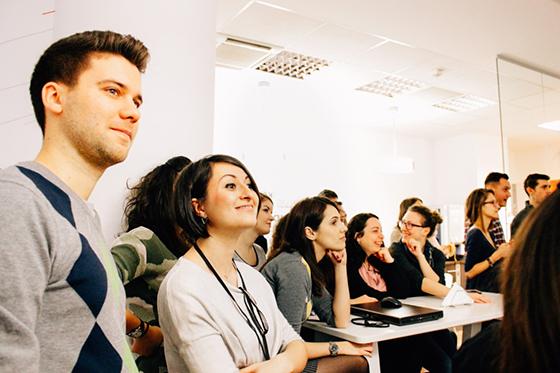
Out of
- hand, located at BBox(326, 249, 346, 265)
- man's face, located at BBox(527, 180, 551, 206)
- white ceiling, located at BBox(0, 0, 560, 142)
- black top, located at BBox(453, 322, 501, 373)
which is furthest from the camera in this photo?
man's face, located at BBox(527, 180, 551, 206)

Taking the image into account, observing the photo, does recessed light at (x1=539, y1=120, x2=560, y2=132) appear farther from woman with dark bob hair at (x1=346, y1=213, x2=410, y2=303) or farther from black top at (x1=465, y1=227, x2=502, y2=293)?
woman with dark bob hair at (x1=346, y1=213, x2=410, y2=303)

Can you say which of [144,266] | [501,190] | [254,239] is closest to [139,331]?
[144,266]

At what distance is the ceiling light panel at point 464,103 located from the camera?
543cm

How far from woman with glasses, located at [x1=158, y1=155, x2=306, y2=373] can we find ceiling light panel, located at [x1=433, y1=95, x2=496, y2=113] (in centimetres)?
471

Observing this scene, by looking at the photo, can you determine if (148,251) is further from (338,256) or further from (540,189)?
(540,189)

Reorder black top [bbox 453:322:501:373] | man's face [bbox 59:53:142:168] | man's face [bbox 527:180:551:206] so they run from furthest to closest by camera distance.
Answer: man's face [bbox 527:180:551:206] < man's face [bbox 59:53:142:168] < black top [bbox 453:322:501:373]

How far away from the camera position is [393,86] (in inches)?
197

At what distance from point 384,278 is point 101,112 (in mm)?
2418

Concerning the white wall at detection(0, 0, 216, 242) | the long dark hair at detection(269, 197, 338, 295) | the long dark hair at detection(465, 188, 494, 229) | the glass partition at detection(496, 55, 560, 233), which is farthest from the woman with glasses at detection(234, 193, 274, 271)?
the glass partition at detection(496, 55, 560, 233)

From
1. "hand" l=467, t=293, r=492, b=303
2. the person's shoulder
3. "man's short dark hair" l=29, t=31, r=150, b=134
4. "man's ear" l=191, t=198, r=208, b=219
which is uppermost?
"man's short dark hair" l=29, t=31, r=150, b=134

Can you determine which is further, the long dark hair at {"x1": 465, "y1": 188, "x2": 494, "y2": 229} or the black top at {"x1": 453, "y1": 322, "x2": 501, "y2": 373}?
the long dark hair at {"x1": 465, "y1": 188, "x2": 494, "y2": 229}

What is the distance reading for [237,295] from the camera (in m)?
1.44

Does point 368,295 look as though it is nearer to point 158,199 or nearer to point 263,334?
point 263,334

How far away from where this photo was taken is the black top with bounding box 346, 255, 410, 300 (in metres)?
2.71
